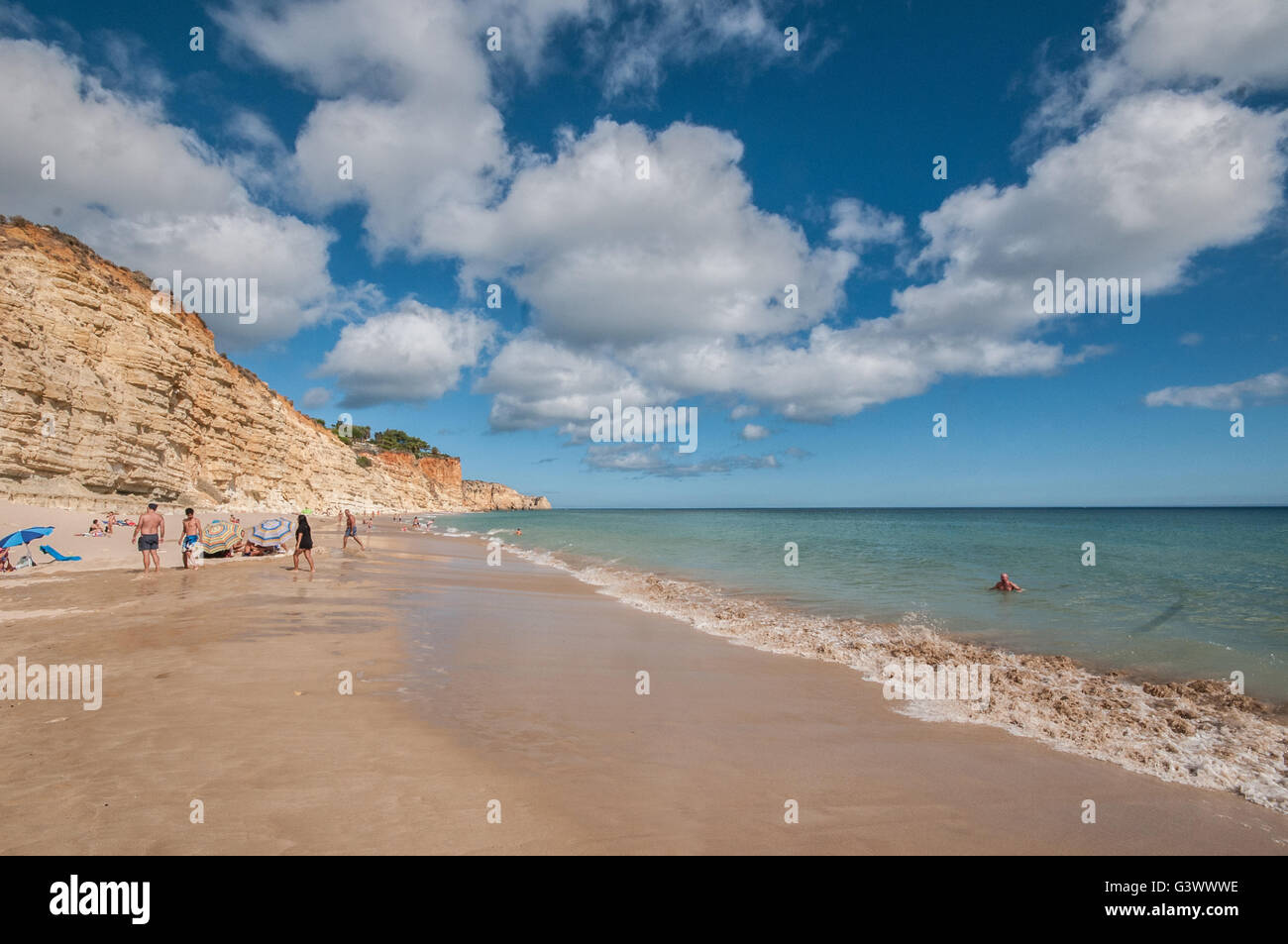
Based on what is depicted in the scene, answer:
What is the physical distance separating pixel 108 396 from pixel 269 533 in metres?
15.3

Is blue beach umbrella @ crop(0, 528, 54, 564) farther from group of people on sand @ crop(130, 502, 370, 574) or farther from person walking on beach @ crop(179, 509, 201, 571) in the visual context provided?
person walking on beach @ crop(179, 509, 201, 571)

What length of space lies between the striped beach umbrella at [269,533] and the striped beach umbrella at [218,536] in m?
1.42

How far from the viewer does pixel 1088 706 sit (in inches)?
257

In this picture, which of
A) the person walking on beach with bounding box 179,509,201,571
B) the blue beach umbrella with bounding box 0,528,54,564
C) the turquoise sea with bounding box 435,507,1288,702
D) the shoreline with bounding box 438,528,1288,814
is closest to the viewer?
the shoreline with bounding box 438,528,1288,814

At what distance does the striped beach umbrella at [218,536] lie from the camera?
1756 centimetres

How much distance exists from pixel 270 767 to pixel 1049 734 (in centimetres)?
699

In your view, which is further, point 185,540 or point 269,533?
point 269,533

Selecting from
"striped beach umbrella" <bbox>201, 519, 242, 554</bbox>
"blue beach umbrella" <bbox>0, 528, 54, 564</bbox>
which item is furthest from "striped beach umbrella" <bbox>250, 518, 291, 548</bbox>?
"blue beach umbrella" <bbox>0, 528, 54, 564</bbox>

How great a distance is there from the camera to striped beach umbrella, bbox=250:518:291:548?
64.4 ft

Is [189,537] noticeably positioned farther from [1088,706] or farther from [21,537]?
[1088,706]

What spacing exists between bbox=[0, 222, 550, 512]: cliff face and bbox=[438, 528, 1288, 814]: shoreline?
2858cm

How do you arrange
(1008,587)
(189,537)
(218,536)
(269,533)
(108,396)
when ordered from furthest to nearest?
A: (108,396) → (269,533) → (218,536) → (1008,587) → (189,537)

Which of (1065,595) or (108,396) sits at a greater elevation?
(108,396)

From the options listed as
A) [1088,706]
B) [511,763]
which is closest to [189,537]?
[511,763]
